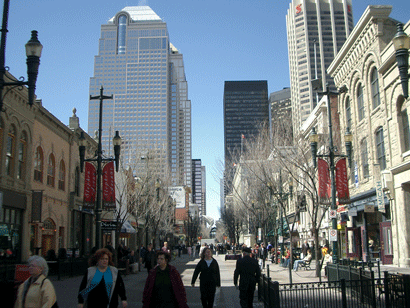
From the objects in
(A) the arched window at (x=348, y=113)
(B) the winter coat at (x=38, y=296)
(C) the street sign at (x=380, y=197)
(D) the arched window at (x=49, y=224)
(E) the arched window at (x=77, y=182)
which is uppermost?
(A) the arched window at (x=348, y=113)

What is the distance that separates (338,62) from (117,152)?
21646mm

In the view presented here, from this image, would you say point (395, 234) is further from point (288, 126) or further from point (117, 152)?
point (117, 152)

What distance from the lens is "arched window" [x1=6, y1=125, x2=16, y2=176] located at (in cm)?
2155

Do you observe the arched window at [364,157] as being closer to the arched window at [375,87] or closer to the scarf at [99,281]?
the arched window at [375,87]

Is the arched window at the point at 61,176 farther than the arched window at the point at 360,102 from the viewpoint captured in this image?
No

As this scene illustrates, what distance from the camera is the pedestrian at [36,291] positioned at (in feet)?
19.5

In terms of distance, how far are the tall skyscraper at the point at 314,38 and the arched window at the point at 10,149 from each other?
139176 millimetres

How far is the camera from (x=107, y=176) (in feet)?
70.8

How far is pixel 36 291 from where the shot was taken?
5.98 metres

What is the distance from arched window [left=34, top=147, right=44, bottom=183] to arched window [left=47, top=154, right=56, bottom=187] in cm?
121

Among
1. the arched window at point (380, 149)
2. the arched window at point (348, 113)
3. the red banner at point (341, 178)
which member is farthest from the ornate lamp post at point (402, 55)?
the arched window at point (348, 113)

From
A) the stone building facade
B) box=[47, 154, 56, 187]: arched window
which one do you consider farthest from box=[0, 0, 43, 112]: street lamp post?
the stone building facade

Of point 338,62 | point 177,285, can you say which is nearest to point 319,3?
point 338,62

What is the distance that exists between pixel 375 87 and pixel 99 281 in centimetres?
2446
